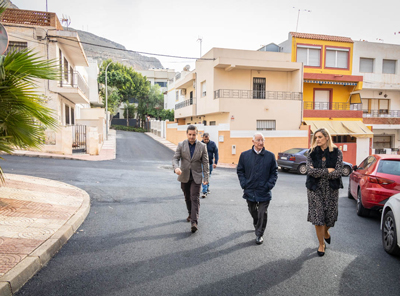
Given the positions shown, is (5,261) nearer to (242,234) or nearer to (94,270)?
(94,270)

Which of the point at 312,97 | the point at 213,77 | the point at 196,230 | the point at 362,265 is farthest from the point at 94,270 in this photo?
the point at 312,97

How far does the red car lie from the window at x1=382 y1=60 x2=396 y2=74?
25.6m

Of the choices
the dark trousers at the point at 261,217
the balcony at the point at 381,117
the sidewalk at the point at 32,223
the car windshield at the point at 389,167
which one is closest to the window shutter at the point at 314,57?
the balcony at the point at 381,117

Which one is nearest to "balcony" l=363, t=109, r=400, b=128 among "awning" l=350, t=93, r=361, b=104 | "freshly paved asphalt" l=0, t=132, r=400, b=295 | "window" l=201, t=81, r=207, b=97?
"awning" l=350, t=93, r=361, b=104

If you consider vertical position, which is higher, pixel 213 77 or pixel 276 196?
pixel 213 77

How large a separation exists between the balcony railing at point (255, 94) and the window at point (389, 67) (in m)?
10.4

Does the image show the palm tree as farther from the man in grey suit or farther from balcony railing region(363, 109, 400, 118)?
balcony railing region(363, 109, 400, 118)

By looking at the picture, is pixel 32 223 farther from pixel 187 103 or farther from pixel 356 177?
pixel 187 103

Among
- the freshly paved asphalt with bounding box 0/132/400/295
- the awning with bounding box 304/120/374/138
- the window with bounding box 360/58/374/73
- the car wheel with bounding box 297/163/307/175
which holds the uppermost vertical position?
the window with bounding box 360/58/374/73

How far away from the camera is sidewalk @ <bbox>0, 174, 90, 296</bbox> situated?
3705 mm

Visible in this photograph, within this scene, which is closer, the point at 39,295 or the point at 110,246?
the point at 39,295

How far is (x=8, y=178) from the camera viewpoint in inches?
348

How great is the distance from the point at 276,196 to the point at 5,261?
7.08 metres

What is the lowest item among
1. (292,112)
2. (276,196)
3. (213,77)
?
(276,196)
